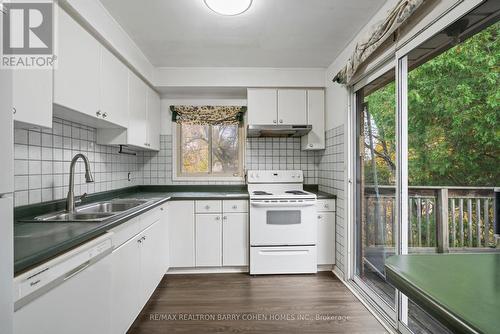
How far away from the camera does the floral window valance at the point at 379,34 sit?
150 cm

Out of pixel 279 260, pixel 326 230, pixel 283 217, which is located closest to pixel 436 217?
pixel 326 230

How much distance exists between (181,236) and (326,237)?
65.5 inches

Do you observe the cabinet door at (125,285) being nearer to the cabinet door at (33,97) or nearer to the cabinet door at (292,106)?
the cabinet door at (33,97)

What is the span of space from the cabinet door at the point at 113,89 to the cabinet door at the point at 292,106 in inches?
67.8

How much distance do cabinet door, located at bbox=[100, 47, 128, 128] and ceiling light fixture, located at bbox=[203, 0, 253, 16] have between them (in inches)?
36.6

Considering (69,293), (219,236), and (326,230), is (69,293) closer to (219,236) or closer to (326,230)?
(219,236)

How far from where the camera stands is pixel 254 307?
7.12 feet

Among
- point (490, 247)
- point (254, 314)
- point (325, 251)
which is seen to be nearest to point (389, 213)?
point (490, 247)

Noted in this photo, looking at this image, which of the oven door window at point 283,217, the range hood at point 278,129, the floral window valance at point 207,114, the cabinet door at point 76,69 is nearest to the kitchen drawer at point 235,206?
the oven door window at point 283,217

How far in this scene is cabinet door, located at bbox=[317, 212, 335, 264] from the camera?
9.59 feet

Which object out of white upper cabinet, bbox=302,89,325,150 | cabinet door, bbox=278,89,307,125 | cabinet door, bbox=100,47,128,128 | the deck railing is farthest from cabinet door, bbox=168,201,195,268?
the deck railing

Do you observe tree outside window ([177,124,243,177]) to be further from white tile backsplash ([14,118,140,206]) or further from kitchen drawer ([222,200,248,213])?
white tile backsplash ([14,118,140,206])

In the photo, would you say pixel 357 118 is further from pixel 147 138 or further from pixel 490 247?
pixel 147 138

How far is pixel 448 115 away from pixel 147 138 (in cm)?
281
